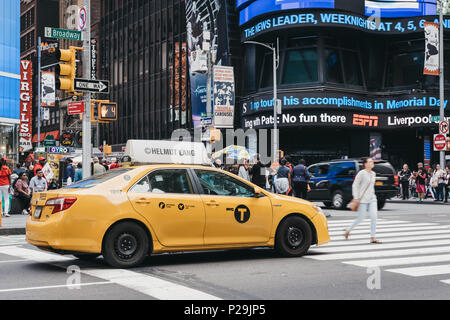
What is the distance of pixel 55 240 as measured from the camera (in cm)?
848

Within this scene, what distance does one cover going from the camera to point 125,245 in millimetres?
8797

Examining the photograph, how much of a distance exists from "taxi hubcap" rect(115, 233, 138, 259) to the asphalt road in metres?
0.26

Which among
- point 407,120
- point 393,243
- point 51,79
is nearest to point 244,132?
point 407,120

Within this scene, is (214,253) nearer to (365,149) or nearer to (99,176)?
(99,176)

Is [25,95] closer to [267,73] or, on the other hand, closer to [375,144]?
[267,73]

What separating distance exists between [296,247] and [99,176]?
3443mm

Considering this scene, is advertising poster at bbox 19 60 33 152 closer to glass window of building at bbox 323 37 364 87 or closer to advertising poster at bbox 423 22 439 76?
glass window of building at bbox 323 37 364 87

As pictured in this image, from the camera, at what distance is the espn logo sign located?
122 feet

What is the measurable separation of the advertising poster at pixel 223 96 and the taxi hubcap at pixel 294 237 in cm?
1356

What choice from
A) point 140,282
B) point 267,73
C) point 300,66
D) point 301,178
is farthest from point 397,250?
point 267,73

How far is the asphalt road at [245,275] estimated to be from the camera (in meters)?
7.01

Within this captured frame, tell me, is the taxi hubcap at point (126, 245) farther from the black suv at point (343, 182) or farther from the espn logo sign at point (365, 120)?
the espn logo sign at point (365, 120)

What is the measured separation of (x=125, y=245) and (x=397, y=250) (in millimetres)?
5156

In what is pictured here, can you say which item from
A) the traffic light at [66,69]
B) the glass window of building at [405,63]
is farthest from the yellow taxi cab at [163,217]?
the glass window of building at [405,63]
